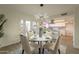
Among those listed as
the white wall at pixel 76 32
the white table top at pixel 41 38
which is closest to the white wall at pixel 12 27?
the white table top at pixel 41 38

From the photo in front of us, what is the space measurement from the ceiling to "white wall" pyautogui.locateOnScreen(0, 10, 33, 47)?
0.21 ft

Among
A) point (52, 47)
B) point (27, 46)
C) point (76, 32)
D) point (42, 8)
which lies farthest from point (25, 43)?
point (76, 32)

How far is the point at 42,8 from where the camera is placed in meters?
1.85

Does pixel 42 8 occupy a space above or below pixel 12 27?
above

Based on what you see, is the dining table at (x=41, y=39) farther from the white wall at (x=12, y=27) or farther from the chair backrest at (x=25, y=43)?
the white wall at (x=12, y=27)

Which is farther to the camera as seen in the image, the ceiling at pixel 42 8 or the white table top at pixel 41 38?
the white table top at pixel 41 38

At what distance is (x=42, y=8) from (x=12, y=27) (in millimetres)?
533

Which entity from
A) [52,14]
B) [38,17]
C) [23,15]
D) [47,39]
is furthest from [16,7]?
[47,39]

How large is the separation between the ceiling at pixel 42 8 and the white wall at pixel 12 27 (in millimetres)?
66

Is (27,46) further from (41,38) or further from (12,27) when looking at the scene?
(12,27)

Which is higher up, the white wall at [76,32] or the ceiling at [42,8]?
the ceiling at [42,8]

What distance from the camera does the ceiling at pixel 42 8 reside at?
1821 millimetres

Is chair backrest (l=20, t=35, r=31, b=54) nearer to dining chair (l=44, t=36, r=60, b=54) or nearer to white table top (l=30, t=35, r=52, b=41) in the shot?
white table top (l=30, t=35, r=52, b=41)

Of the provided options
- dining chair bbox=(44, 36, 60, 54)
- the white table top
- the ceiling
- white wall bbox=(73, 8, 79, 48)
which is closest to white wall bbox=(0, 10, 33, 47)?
the ceiling
